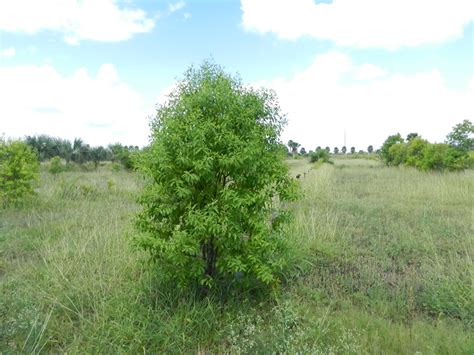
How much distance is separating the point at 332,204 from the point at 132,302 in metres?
7.00

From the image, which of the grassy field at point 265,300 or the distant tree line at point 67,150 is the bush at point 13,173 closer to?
the grassy field at point 265,300

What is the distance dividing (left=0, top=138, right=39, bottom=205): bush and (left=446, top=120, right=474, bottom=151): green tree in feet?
68.5

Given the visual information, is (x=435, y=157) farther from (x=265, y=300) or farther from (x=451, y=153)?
(x=265, y=300)

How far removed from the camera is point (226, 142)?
291 cm

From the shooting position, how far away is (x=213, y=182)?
309 cm

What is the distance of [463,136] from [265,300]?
19.1 metres

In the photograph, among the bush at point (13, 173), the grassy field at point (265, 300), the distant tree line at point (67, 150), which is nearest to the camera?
the grassy field at point (265, 300)

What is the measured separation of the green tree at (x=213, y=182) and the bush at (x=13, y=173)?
742 centimetres

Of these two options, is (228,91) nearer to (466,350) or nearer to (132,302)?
(132,302)

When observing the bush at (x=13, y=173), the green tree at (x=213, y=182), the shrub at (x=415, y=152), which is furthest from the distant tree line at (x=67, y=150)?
the green tree at (x=213, y=182)

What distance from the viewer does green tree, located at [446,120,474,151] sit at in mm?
16891

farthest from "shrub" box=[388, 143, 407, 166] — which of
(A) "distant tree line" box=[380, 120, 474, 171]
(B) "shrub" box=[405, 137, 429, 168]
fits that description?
(A) "distant tree line" box=[380, 120, 474, 171]

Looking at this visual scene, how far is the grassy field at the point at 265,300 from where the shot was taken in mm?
2791

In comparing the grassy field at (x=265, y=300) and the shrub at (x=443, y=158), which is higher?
the shrub at (x=443, y=158)
